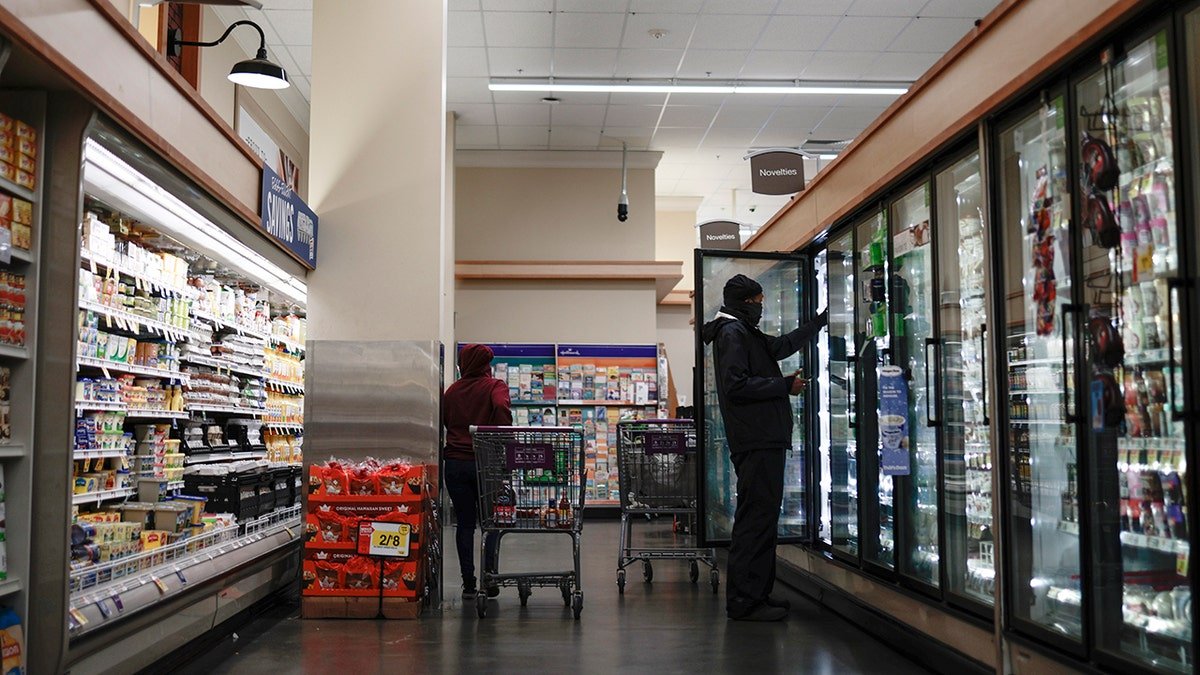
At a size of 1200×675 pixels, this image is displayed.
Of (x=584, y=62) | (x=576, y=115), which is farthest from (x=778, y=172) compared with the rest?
(x=576, y=115)

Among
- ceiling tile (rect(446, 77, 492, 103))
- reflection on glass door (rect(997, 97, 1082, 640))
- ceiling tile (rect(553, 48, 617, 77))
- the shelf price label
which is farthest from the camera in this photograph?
ceiling tile (rect(446, 77, 492, 103))

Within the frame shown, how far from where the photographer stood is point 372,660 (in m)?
4.71

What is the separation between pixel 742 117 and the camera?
1259 cm

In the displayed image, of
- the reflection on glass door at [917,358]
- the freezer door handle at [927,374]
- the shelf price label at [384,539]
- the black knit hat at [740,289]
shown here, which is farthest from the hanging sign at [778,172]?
the shelf price label at [384,539]

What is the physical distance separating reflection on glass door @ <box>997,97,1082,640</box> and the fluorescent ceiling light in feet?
11.1

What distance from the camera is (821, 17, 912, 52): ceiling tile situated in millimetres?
9602

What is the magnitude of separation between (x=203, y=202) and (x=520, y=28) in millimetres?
5872

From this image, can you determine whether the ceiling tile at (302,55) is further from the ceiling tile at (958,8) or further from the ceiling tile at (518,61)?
the ceiling tile at (958,8)

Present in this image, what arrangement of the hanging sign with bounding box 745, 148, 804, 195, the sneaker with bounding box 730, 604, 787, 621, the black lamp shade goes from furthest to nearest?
1. the hanging sign with bounding box 745, 148, 804, 195
2. the black lamp shade
3. the sneaker with bounding box 730, 604, 787, 621

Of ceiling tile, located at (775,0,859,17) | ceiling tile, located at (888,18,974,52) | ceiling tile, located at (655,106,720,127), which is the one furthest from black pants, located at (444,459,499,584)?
ceiling tile, located at (655,106,720,127)

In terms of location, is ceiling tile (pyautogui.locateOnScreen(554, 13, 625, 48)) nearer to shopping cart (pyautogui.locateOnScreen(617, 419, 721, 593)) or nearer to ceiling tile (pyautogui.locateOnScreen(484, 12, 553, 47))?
ceiling tile (pyautogui.locateOnScreen(484, 12, 553, 47))

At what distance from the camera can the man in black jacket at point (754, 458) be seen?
5641 millimetres

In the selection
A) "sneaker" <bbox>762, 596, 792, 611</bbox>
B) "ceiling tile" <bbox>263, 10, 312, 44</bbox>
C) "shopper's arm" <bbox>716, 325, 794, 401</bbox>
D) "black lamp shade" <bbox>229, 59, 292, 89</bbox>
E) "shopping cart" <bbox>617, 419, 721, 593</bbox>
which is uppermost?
"ceiling tile" <bbox>263, 10, 312, 44</bbox>

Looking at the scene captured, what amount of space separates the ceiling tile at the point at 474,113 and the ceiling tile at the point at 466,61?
3.08 ft
